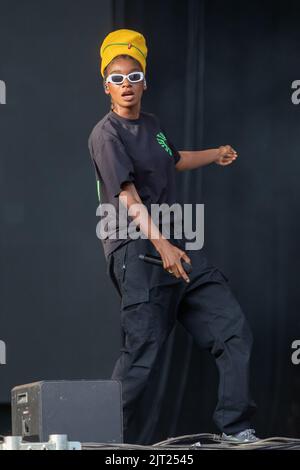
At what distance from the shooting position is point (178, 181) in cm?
611

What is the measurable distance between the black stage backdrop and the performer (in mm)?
876

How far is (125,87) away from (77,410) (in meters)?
1.59

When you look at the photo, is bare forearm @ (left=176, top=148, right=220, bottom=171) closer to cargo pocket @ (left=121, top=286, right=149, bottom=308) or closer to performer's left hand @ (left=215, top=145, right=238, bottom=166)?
performer's left hand @ (left=215, top=145, right=238, bottom=166)

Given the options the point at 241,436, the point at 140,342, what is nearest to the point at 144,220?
the point at 140,342

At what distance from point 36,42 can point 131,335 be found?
5.86ft

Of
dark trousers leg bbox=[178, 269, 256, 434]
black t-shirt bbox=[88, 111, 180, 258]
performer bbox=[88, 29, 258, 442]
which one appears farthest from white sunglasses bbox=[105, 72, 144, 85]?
dark trousers leg bbox=[178, 269, 256, 434]

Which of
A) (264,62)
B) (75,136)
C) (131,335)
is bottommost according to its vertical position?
(131,335)

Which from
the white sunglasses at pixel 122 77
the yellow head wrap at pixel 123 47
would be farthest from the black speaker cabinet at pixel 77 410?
the yellow head wrap at pixel 123 47

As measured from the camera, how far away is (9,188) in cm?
596

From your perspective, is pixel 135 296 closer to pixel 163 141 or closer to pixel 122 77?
pixel 163 141

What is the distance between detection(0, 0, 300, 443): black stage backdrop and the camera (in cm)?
597

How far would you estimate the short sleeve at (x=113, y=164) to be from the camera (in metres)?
4.86
